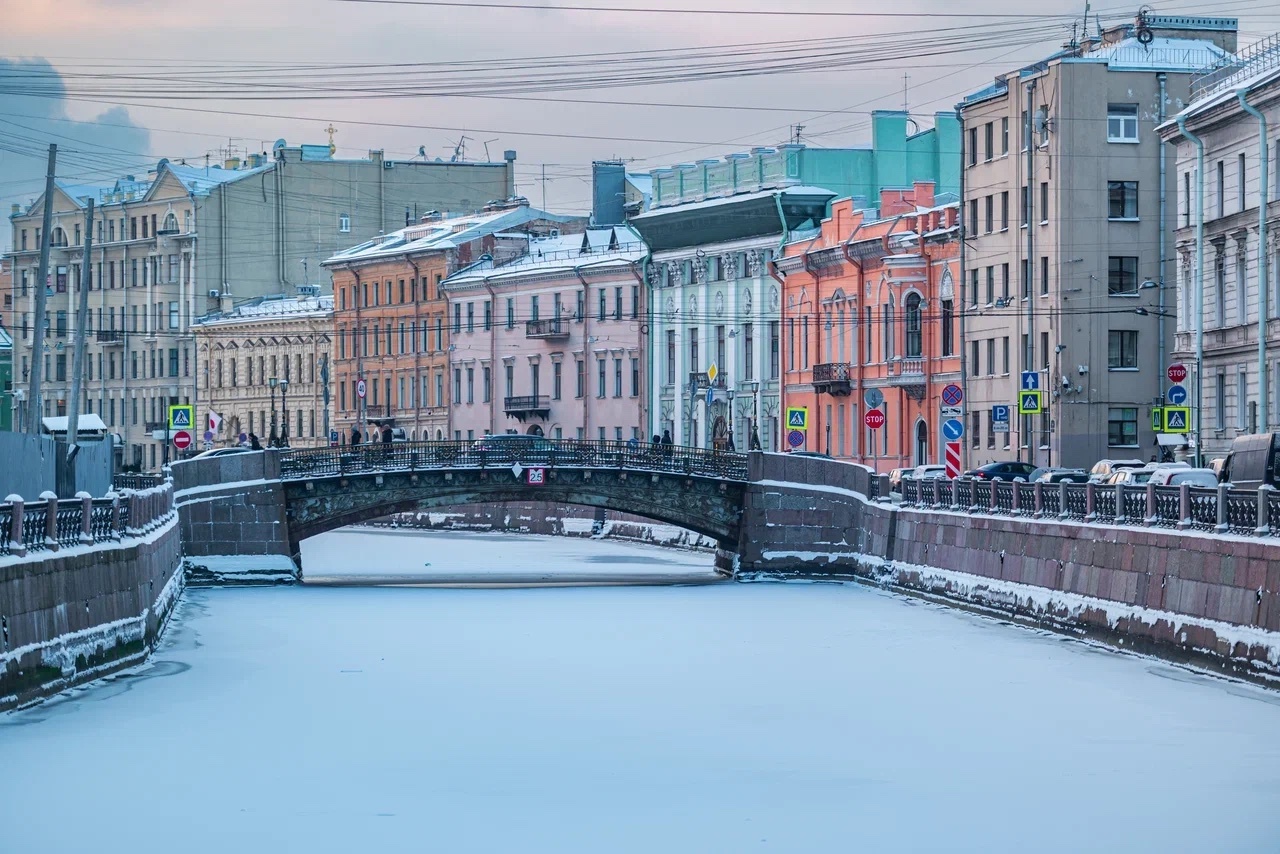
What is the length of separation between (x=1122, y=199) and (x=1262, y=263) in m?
13.9

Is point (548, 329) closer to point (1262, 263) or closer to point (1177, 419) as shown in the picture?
point (1262, 263)

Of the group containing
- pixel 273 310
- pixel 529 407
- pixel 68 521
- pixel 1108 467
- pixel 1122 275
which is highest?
pixel 273 310

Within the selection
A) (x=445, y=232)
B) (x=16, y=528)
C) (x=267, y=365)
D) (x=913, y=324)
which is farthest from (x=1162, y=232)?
(x=267, y=365)

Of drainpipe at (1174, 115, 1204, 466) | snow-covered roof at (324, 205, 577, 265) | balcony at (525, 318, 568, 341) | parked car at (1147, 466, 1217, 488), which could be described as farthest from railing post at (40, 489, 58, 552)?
snow-covered roof at (324, 205, 577, 265)

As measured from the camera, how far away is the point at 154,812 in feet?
76.9

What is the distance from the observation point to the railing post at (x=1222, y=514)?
31922 mm

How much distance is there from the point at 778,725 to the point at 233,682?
834cm

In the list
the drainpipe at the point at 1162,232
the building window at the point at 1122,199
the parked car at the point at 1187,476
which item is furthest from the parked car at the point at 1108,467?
the building window at the point at 1122,199

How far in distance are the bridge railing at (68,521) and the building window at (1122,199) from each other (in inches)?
1307

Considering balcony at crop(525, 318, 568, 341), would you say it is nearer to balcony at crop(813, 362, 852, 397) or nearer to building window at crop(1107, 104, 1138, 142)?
balcony at crop(813, 362, 852, 397)

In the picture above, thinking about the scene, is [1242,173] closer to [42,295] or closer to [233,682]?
[42,295]

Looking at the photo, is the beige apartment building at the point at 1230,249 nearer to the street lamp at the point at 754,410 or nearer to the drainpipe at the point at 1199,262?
the drainpipe at the point at 1199,262

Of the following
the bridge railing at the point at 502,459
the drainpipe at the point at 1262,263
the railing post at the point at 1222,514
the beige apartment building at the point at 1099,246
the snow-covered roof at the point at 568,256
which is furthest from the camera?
the snow-covered roof at the point at 568,256

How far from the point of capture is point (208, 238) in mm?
112375
